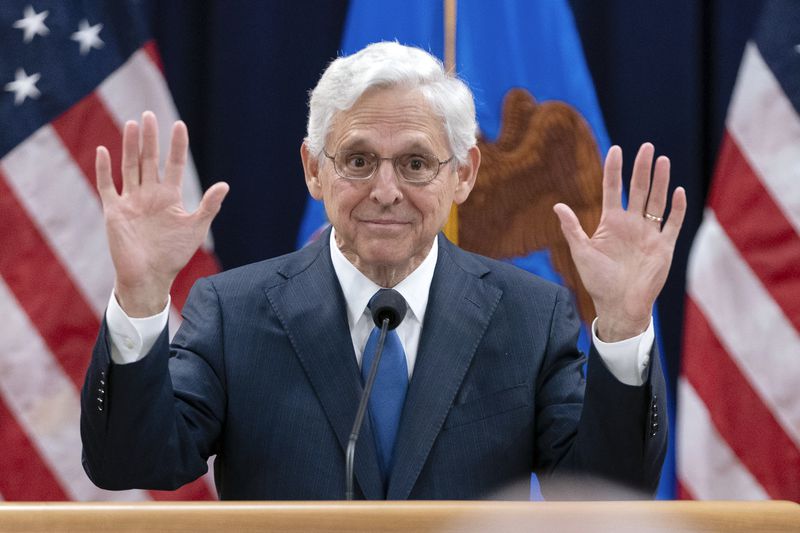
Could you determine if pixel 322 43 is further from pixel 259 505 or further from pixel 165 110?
pixel 259 505

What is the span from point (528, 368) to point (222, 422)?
0.60 m

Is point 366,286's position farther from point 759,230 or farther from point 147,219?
point 759,230

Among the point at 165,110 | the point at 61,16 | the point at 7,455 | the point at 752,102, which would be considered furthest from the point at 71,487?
the point at 752,102

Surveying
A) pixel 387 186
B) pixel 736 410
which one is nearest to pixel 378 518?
pixel 387 186

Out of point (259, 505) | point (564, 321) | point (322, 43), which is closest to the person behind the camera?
point (259, 505)

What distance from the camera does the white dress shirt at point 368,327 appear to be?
157 centimetres

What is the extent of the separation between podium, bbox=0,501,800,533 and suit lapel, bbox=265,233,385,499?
62cm

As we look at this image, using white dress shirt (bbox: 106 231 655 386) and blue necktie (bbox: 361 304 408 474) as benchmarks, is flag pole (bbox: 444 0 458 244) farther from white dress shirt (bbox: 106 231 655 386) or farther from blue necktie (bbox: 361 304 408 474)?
blue necktie (bbox: 361 304 408 474)

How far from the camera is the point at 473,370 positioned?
1897mm

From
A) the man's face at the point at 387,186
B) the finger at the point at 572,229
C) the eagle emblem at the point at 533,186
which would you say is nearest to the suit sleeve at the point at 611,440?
the finger at the point at 572,229

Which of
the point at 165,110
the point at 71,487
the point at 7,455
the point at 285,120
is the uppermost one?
the point at 165,110

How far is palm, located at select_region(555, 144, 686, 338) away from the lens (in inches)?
63.7

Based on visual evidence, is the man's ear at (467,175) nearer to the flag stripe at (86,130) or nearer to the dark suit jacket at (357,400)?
the dark suit jacket at (357,400)

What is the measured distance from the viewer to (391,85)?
190cm
